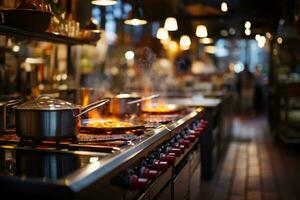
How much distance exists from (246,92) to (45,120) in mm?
16239

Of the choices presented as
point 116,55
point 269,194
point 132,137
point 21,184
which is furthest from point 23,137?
point 116,55

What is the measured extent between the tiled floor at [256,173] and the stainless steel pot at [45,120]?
9.47 ft

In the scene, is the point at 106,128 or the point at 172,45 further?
the point at 172,45

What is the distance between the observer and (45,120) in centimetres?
216

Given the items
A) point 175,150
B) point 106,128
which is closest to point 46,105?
point 106,128

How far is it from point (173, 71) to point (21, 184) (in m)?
12.7

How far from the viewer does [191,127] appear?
12.4ft

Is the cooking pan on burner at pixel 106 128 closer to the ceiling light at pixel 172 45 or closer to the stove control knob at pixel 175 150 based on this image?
the stove control knob at pixel 175 150

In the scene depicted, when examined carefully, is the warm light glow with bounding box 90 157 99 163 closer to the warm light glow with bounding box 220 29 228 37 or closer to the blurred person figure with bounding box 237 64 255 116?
the warm light glow with bounding box 220 29 228 37

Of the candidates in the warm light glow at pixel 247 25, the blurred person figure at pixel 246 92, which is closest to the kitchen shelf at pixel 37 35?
the warm light glow at pixel 247 25

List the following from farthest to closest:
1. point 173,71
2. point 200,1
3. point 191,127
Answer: point 173,71 < point 200,1 < point 191,127

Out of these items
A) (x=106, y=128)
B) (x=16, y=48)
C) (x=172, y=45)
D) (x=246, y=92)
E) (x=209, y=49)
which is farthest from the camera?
(x=209, y=49)

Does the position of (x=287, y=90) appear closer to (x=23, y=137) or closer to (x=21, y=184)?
(x=23, y=137)

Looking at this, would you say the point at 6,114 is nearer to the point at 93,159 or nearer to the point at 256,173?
the point at 93,159
